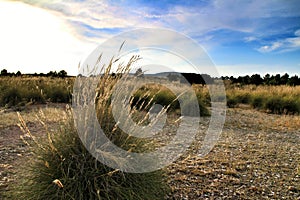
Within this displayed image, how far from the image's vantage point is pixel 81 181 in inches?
97.8

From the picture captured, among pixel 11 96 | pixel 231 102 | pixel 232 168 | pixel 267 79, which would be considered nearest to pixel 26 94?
pixel 11 96

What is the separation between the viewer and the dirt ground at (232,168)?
321 cm

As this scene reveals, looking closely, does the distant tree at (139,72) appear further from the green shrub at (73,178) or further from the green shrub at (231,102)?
the green shrub at (231,102)

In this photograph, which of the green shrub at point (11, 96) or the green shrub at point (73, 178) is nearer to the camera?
the green shrub at point (73, 178)

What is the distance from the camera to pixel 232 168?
3.90 metres

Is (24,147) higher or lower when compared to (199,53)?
lower

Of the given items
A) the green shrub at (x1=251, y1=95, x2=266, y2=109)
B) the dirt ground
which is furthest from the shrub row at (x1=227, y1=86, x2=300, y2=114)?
the dirt ground

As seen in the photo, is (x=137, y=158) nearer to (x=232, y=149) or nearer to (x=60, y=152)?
(x=60, y=152)

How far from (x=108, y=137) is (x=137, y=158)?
327 millimetres

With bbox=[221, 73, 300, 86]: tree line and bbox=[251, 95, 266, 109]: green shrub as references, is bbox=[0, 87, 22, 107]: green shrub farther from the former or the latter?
bbox=[221, 73, 300, 86]: tree line

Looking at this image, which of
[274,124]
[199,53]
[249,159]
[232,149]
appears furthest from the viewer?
[274,124]

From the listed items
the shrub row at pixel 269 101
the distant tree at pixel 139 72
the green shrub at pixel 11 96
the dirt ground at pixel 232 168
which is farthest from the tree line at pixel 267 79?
the distant tree at pixel 139 72

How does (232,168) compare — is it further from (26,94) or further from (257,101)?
(257,101)

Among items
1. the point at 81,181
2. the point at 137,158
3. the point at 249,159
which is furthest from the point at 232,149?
the point at 81,181
